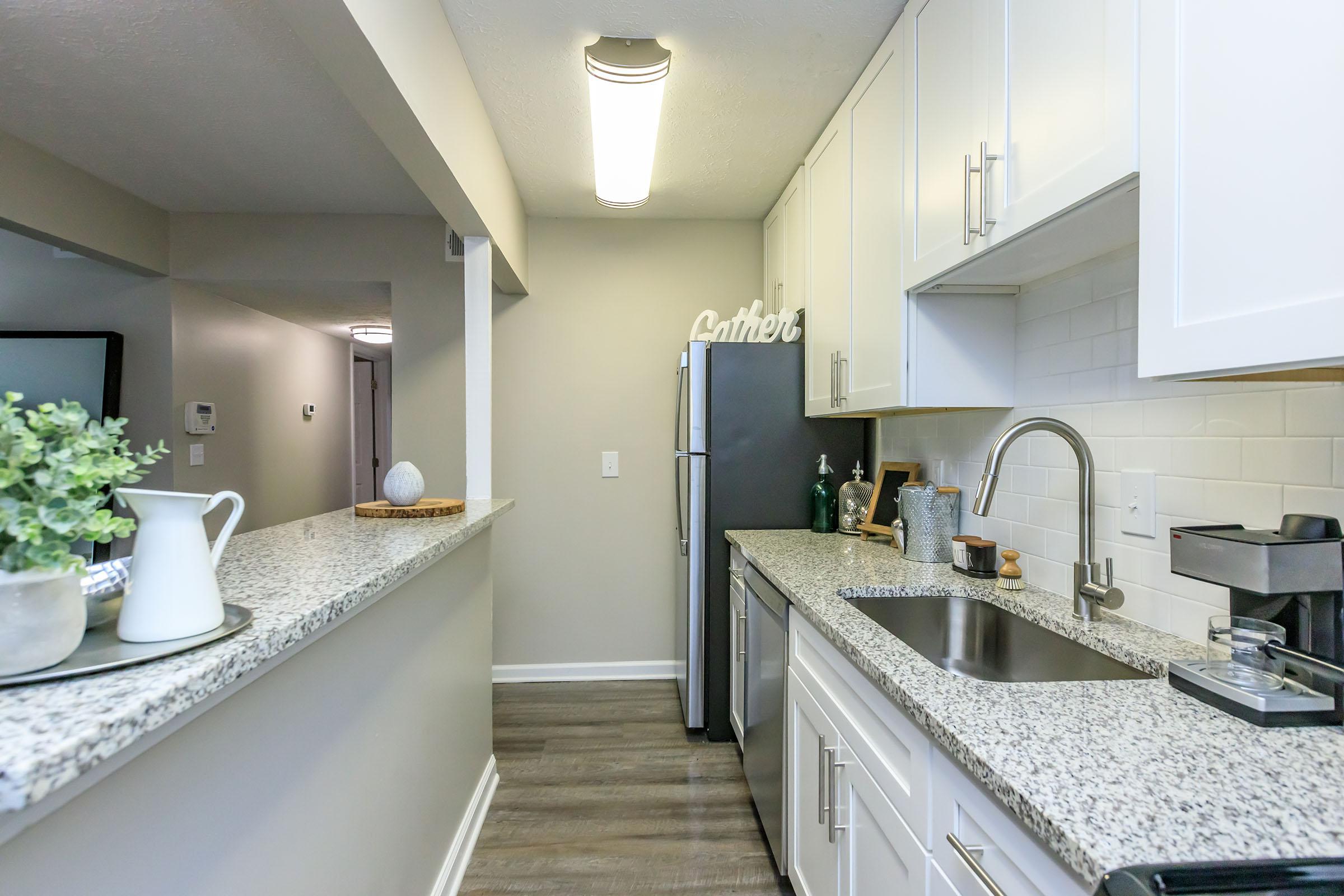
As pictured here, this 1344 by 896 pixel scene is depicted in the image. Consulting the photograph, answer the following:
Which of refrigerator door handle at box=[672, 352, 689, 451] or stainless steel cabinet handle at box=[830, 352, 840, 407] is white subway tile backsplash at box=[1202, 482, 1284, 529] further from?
refrigerator door handle at box=[672, 352, 689, 451]

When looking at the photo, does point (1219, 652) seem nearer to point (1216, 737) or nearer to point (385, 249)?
point (1216, 737)

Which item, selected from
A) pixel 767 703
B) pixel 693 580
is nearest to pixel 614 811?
pixel 767 703

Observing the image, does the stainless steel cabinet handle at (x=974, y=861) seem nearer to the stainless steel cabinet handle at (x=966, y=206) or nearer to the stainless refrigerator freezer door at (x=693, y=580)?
the stainless steel cabinet handle at (x=966, y=206)

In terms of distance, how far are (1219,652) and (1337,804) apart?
377mm

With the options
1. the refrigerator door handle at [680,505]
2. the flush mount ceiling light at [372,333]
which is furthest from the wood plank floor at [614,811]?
the flush mount ceiling light at [372,333]

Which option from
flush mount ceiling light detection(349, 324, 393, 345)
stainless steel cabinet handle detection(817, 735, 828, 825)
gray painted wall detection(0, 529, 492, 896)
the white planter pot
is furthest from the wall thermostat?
stainless steel cabinet handle detection(817, 735, 828, 825)

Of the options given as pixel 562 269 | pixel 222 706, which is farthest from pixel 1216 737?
pixel 562 269

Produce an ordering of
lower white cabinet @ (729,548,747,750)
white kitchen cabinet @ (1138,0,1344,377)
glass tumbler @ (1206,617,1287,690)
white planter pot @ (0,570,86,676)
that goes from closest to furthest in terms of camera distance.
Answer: white planter pot @ (0,570,86,676) → white kitchen cabinet @ (1138,0,1344,377) → glass tumbler @ (1206,617,1287,690) → lower white cabinet @ (729,548,747,750)

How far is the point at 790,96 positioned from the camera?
87.5 inches

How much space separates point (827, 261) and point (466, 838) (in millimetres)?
2215

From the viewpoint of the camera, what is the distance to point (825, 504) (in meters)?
2.60

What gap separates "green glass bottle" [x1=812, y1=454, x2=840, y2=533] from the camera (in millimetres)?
2598

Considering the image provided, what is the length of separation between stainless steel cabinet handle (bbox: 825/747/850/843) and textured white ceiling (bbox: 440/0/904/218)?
1.84 metres

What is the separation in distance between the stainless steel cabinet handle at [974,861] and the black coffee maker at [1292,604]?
40cm
